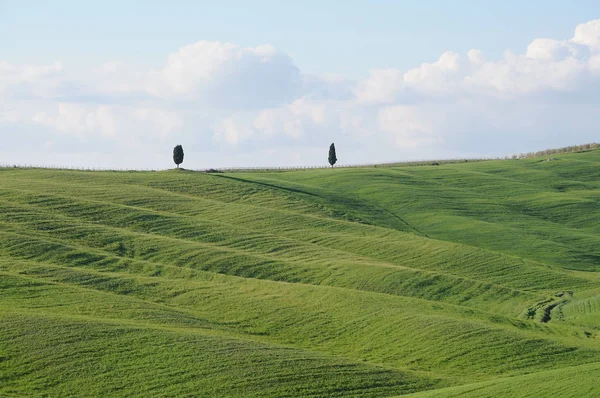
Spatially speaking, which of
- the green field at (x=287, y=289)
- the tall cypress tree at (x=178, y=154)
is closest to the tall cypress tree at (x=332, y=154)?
the tall cypress tree at (x=178, y=154)

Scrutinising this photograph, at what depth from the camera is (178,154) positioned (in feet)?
291

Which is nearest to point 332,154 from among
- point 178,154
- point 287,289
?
point 178,154

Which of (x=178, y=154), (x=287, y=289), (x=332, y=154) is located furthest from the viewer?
(x=332, y=154)

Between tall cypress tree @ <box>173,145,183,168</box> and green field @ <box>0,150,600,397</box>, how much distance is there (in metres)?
9.18

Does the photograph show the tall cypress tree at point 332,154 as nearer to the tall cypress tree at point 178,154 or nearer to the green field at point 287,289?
the tall cypress tree at point 178,154

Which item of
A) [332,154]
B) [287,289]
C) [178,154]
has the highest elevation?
[178,154]

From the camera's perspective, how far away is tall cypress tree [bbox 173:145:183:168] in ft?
290

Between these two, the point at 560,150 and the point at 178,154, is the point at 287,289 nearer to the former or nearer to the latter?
the point at 178,154

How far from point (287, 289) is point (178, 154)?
160 feet

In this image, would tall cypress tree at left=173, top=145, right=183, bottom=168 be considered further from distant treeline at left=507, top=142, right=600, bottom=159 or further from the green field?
distant treeline at left=507, top=142, right=600, bottom=159

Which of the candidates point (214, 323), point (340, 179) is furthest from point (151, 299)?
point (340, 179)

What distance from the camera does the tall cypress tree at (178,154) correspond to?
3484 inches

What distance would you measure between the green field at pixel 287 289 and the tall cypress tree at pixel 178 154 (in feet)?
30.1

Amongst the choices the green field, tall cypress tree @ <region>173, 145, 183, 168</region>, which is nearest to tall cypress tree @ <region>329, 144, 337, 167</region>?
tall cypress tree @ <region>173, 145, 183, 168</region>
